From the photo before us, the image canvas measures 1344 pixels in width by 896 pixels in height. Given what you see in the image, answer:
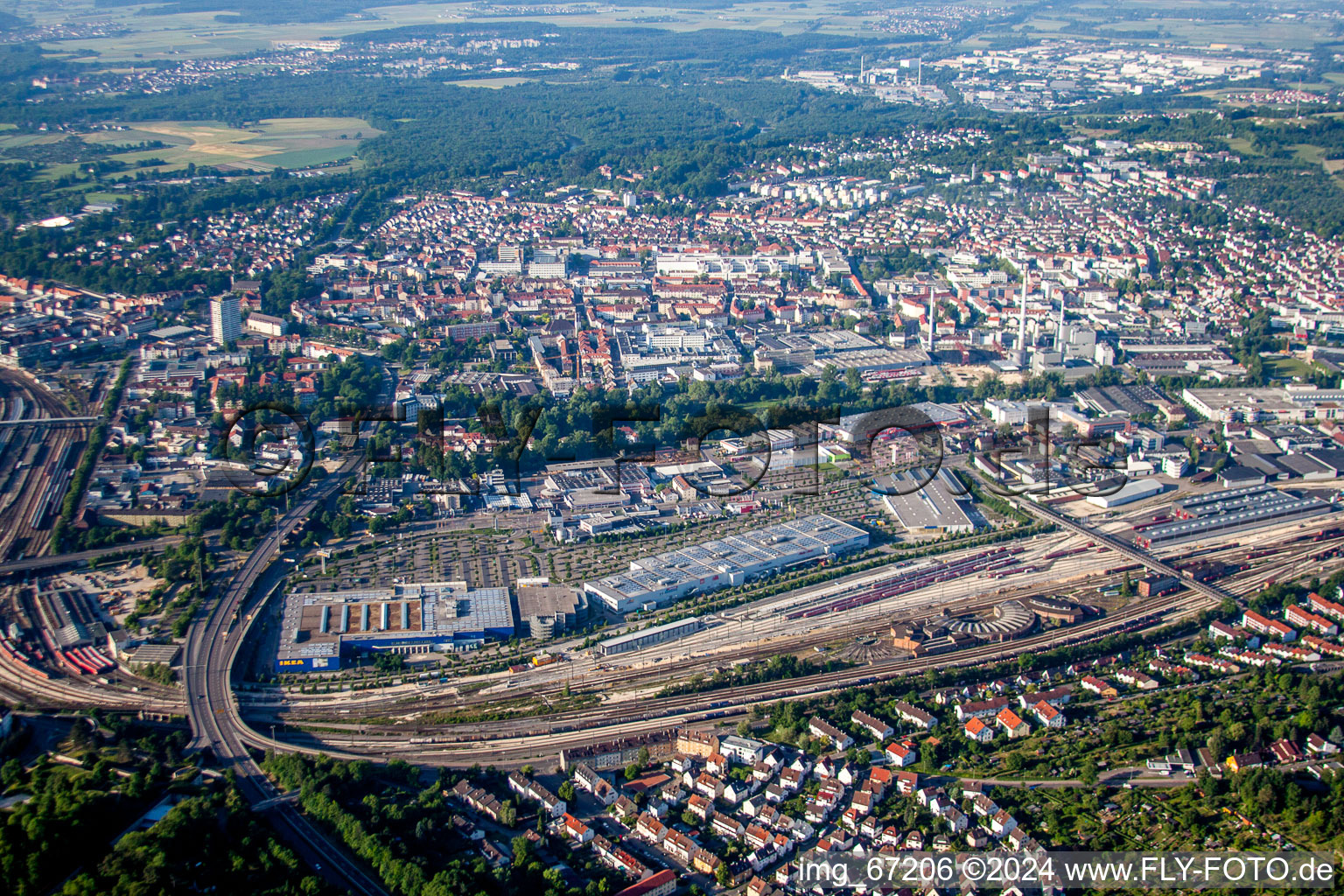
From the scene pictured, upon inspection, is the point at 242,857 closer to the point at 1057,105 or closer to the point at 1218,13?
the point at 1057,105

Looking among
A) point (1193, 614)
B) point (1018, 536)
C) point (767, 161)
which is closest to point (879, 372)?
point (1018, 536)

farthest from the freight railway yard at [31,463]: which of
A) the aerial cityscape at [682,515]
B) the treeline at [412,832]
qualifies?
the treeline at [412,832]

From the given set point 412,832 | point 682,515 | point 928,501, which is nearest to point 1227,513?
point 928,501

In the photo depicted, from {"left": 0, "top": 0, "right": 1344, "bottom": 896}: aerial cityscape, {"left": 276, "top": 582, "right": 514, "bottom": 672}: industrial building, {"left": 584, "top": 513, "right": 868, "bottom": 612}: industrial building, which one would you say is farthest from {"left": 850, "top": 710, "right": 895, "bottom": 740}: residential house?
{"left": 276, "top": 582, "right": 514, "bottom": 672}: industrial building

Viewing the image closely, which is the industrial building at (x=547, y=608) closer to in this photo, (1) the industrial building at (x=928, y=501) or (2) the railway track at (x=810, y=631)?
(2) the railway track at (x=810, y=631)

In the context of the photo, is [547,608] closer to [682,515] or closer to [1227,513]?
[682,515]
